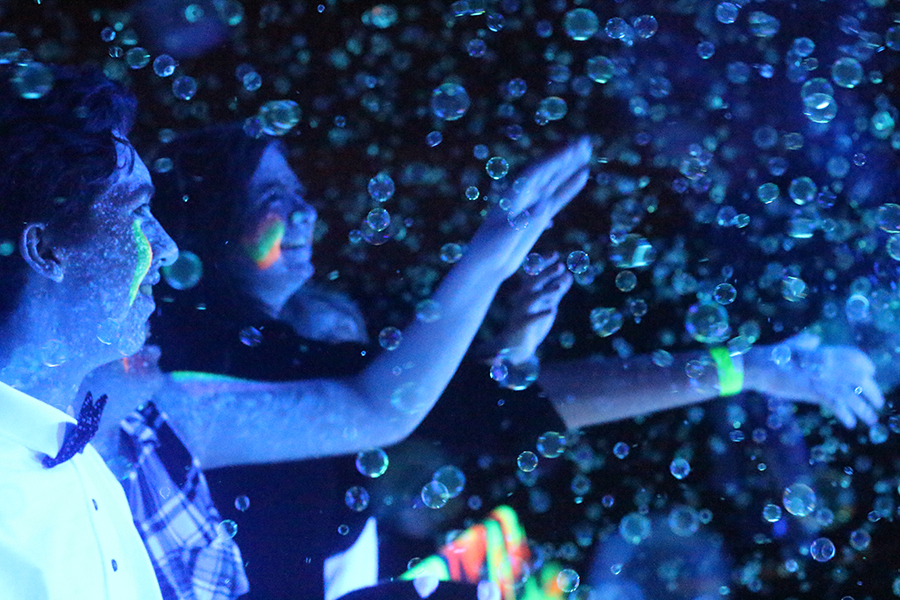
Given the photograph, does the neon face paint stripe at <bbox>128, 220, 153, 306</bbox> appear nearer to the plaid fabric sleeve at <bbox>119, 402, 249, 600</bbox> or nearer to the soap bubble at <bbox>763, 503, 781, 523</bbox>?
the plaid fabric sleeve at <bbox>119, 402, 249, 600</bbox>

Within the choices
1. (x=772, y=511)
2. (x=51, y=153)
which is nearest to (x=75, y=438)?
(x=51, y=153)

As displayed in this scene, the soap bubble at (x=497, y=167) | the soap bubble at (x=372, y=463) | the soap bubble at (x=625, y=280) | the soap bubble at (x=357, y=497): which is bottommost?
the soap bubble at (x=357, y=497)

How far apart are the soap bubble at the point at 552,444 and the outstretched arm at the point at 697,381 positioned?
122 millimetres

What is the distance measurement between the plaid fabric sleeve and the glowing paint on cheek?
0.36 meters

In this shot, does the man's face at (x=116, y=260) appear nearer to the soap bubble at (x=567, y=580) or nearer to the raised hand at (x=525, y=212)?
the raised hand at (x=525, y=212)

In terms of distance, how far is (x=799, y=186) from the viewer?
1.53 m

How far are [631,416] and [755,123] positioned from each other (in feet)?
2.55

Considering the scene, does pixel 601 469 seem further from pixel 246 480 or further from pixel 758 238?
pixel 246 480

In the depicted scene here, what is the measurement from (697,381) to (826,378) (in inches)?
9.2

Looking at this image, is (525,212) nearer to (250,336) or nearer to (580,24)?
(580,24)

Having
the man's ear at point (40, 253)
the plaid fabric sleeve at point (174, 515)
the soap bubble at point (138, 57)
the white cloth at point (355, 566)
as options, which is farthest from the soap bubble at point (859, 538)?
the soap bubble at point (138, 57)

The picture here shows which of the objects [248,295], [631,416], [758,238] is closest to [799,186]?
[758,238]

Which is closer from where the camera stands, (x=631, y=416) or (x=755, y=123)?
(x=631, y=416)

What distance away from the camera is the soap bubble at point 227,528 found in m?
1.34
